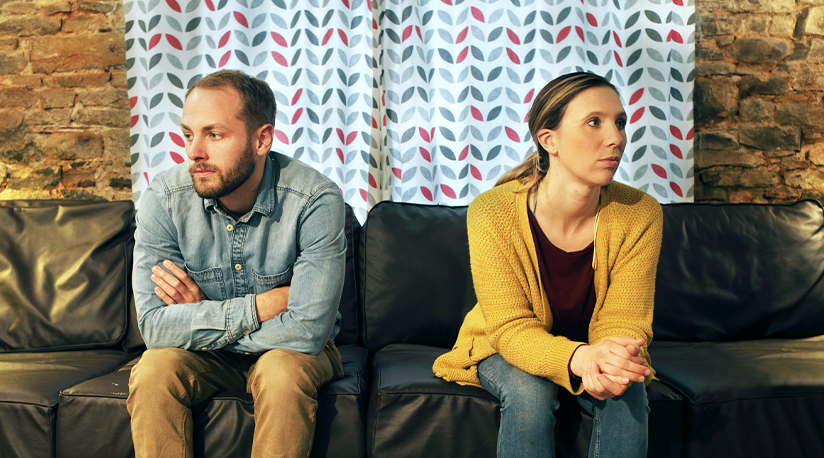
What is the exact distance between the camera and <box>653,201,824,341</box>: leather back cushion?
77.0 inches

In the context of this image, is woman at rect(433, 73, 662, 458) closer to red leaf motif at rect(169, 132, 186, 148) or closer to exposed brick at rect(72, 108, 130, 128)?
red leaf motif at rect(169, 132, 186, 148)

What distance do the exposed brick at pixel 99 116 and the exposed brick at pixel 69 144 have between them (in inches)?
2.3

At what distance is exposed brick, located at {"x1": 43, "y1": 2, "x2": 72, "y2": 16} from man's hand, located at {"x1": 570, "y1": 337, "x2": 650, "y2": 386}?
105 inches

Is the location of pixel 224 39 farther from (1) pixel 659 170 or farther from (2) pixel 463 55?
(1) pixel 659 170

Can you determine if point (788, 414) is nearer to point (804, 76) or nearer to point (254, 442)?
point (254, 442)

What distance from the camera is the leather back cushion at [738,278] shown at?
1956mm

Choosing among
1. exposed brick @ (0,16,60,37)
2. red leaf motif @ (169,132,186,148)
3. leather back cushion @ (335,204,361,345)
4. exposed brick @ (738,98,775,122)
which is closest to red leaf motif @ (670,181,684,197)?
exposed brick @ (738,98,775,122)

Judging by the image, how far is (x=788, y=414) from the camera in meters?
1.41

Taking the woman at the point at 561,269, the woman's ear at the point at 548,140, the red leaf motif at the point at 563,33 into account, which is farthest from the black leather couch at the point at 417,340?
the red leaf motif at the point at 563,33

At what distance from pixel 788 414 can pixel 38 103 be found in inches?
121

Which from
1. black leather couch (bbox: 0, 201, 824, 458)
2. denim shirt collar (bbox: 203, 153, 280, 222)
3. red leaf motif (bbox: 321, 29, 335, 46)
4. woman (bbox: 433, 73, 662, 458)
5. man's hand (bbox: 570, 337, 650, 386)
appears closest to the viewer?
man's hand (bbox: 570, 337, 650, 386)

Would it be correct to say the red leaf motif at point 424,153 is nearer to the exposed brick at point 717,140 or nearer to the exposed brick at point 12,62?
the exposed brick at point 717,140

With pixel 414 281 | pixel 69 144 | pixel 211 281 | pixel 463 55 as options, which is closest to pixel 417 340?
pixel 414 281

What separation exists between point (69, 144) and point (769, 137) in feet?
10.6
